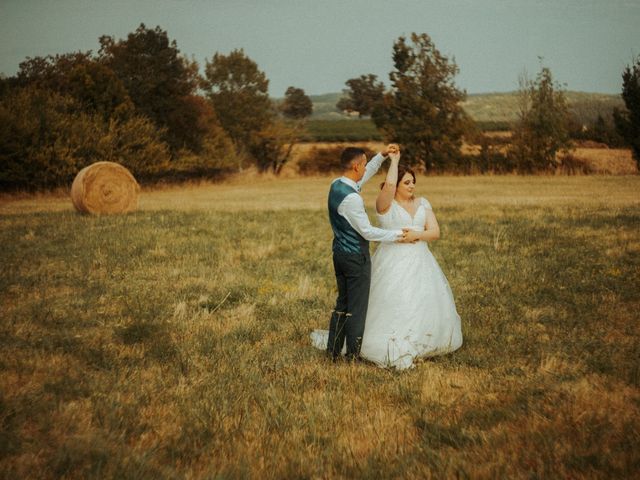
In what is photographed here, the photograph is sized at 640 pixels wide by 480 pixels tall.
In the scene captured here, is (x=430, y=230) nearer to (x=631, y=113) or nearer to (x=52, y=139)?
(x=52, y=139)

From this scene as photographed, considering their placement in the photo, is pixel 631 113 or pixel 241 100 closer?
pixel 631 113

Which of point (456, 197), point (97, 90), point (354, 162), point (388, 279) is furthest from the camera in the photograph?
point (97, 90)

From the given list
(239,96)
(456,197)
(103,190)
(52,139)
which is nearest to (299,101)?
(239,96)

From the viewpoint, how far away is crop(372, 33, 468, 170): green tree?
136 ft

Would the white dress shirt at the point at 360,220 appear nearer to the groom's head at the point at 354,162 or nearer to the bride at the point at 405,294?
the groom's head at the point at 354,162

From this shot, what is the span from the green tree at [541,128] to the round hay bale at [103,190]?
28.5 meters

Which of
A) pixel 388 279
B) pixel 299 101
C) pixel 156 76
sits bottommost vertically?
pixel 388 279

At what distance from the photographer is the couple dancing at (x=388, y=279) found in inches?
228

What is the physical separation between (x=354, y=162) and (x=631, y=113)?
3901cm

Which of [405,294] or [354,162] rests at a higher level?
[354,162]

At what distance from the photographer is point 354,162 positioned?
5750mm

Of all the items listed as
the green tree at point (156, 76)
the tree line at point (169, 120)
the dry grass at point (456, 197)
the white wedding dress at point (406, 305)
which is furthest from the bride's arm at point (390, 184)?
the green tree at point (156, 76)

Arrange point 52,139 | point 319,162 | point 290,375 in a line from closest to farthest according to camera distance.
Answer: point 290,375
point 52,139
point 319,162

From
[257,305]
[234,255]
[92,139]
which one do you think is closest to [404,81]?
[92,139]
